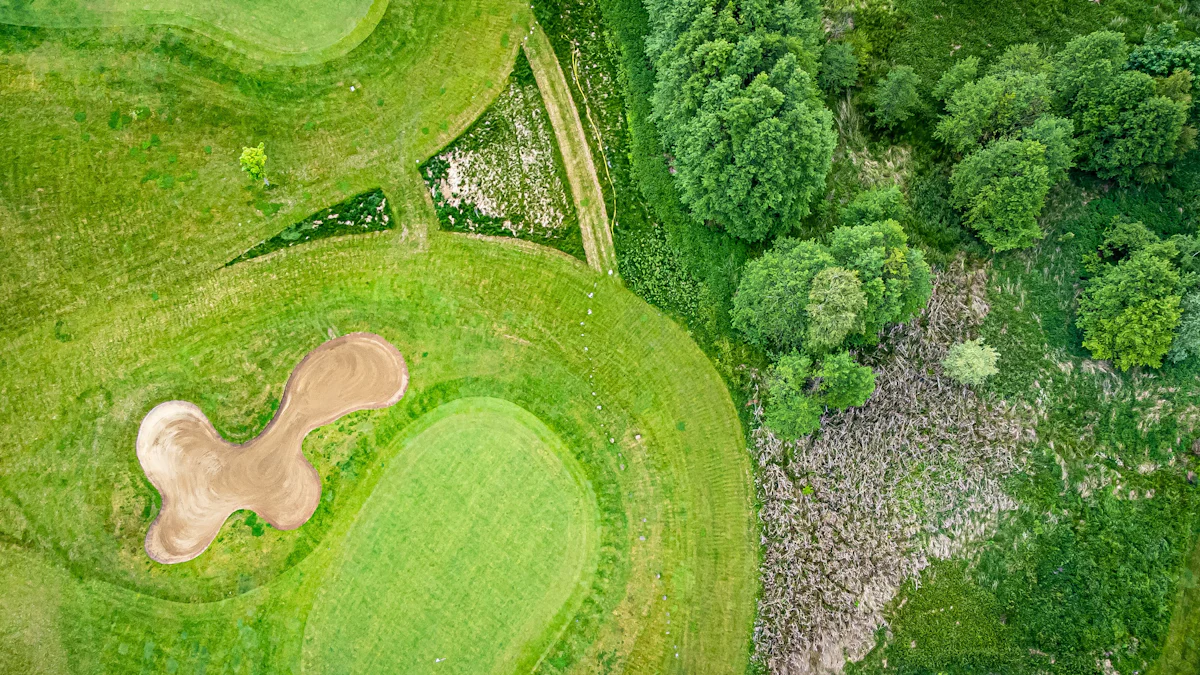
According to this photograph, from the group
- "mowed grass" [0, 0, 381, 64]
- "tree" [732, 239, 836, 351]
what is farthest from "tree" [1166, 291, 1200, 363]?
"mowed grass" [0, 0, 381, 64]

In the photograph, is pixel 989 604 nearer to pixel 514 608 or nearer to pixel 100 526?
pixel 514 608

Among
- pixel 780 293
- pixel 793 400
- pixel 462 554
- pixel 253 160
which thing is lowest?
pixel 462 554

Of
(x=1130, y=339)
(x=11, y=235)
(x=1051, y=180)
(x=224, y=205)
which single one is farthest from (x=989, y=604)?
(x=11, y=235)

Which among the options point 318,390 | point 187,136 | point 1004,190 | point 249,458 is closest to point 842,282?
point 1004,190

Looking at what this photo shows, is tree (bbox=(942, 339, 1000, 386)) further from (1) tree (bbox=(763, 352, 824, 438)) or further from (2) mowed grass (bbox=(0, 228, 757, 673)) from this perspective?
(2) mowed grass (bbox=(0, 228, 757, 673))

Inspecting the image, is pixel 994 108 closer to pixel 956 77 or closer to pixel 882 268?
pixel 956 77

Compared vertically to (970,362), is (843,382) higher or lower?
higher

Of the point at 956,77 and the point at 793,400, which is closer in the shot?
the point at 793,400
